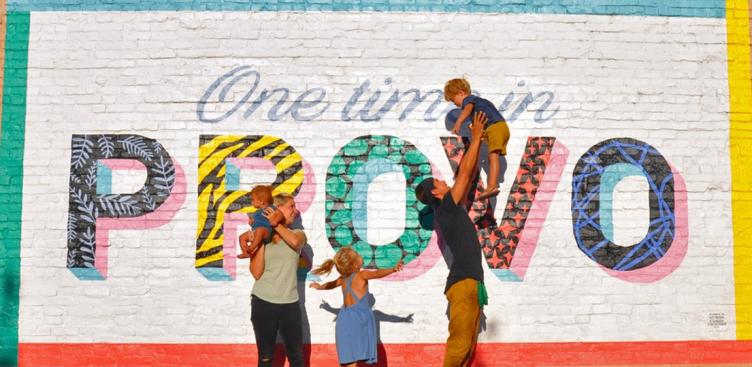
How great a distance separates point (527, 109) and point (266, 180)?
109 inches

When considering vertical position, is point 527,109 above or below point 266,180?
above

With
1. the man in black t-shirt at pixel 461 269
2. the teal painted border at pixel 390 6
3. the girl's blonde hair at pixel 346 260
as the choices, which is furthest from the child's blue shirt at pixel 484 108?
the girl's blonde hair at pixel 346 260

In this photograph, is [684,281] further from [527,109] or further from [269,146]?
[269,146]

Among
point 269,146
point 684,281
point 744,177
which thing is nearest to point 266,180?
point 269,146

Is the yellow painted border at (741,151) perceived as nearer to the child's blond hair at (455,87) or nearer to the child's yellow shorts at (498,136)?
the child's yellow shorts at (498,136)

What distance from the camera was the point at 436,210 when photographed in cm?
679

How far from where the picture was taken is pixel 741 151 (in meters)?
7.28

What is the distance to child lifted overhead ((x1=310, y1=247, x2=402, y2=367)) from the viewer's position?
20.5 feet

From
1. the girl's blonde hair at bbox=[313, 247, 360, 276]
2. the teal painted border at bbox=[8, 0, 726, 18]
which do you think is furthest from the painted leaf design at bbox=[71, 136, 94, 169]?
the girl's blonde hair at bbox=[313, 247, 360, 276]

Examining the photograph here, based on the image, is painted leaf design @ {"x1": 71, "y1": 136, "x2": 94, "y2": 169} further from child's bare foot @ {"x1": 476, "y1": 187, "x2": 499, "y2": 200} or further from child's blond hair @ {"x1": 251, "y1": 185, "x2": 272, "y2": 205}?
child's bare foot @ {"x1": 476, "y1": 187, "x2": 499, "y2": 200}

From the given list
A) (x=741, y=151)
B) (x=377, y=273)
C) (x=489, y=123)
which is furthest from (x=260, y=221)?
(x=741, y=151)

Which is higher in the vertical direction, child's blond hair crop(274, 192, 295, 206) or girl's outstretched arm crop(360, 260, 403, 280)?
child's blond hair crop(274, 192, 295, 206)

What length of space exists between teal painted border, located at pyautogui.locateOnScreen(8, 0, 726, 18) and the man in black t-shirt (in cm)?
156

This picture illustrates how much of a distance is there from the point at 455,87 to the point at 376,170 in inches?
45.3
